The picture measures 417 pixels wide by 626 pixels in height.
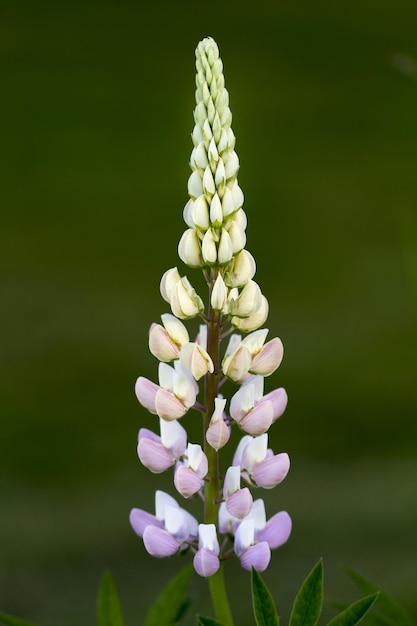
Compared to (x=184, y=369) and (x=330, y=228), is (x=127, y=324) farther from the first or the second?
(x=184, y=369)

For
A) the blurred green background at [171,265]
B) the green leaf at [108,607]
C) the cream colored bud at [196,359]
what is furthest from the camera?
the blurred green background at [171,265]

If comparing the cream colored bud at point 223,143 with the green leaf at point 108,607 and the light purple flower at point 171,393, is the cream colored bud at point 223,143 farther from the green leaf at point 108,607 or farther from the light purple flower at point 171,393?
the green leaf at point 108,607

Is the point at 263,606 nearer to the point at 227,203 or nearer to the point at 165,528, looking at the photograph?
the point at 165,528

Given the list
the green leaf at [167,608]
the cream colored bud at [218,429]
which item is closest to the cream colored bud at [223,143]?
the cream colored bud at [218,429]

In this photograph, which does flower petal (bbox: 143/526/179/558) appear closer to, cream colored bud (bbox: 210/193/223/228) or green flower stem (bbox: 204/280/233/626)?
green flower stem (bbox: 204/280/233/626)

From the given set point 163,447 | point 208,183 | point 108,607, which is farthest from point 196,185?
point 108,607

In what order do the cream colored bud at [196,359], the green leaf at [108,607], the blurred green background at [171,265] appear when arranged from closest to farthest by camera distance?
the cream colored bud at [196,359]
the green leaf at [108,607]
the blurred green background at [171,265]

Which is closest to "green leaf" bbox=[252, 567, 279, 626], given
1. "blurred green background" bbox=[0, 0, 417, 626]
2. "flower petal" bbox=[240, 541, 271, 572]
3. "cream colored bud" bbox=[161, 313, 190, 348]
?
"flower petal" bbox=[240, 541, 271, 572]
